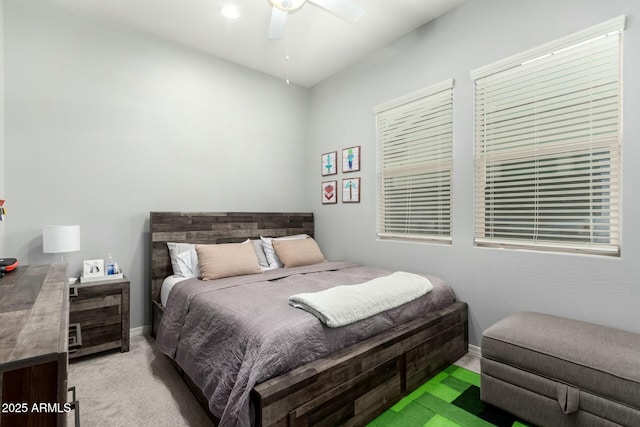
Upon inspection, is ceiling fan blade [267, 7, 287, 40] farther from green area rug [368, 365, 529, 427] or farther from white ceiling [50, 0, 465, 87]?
green area rug [368, 365, 529, 427]

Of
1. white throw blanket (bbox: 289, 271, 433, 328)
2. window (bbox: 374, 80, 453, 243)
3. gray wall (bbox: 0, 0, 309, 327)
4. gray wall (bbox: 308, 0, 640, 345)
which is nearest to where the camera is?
white throw blanket (bbox: 289, 271, 433, 328)

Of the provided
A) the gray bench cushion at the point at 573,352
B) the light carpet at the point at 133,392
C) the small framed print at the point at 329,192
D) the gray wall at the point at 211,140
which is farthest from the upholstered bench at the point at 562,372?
the small framed print at the point at 329,192

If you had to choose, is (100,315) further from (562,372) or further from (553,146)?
(553,146)

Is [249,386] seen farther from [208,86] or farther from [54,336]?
[208,86]

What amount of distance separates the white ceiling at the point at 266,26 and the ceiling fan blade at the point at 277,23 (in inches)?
16.5

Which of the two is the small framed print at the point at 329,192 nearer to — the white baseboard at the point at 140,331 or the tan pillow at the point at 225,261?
the tan pillow at the point at 225,261

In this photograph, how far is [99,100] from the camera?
111 inches

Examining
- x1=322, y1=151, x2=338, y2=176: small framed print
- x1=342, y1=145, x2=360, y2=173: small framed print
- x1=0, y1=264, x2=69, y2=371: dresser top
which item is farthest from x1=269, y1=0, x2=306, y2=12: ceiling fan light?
x1=0, y1=264, x2=69, y2=371: dresser top

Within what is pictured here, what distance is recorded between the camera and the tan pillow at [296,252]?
3330 millimetres

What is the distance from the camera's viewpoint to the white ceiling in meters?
2.65

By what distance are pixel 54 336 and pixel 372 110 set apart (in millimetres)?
3305

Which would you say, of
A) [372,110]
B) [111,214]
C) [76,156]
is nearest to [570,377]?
[372,110]

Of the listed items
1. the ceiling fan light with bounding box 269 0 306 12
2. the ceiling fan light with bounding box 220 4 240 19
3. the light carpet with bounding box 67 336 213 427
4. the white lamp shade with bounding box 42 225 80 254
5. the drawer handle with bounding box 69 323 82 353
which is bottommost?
the light carpet with bounding box 67 336 213 427

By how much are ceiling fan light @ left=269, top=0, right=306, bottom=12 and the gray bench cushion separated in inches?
100
